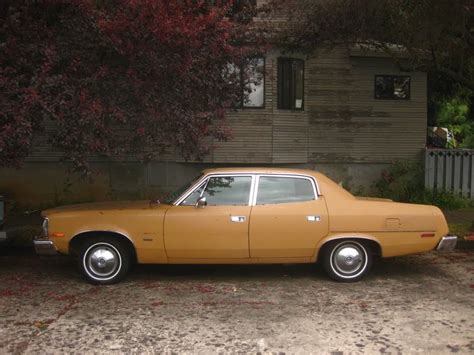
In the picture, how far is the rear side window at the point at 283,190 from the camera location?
6.65 m

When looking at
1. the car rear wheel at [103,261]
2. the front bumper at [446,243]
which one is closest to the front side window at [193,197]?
the car rear wheel at [103,261]

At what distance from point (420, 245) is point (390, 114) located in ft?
24.9

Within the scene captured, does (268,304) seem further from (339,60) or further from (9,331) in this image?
(339,60)

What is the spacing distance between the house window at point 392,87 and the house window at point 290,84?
1916mm

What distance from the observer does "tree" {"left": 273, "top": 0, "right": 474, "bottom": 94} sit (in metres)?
7.82

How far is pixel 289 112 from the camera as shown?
13.1 m

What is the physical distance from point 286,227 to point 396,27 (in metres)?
3.88

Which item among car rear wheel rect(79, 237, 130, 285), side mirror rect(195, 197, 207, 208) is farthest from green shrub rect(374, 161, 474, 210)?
car rear wheel rect(79, 237, 130, 285)

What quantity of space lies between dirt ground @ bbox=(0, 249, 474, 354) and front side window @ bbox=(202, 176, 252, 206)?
97cm

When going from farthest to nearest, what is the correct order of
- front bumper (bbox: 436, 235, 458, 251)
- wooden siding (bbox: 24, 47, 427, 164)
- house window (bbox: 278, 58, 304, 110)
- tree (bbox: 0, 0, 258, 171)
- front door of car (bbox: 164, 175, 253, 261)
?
1. house window (bbox: 278, 58, 304, 110)
2. wooden siding (bbox: 24, 47, 427, 164)
3. front bumper (bbox: 436, 235, 458, 251)
4. front door of car (bbox: 164, 175, 253, 261)
5. tree (bbox: 0, 0, 258, 171)

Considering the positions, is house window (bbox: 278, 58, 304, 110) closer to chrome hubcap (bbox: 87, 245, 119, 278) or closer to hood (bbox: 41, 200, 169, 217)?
hood (bbox: 41, 200, 169, 217)

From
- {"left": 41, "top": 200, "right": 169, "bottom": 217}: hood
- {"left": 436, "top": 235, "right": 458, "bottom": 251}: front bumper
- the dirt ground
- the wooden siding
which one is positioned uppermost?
the wooden siding

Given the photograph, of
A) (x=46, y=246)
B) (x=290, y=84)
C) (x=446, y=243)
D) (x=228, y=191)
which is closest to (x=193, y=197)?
(x=228, y=191)

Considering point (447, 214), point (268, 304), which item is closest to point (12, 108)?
point (268, 304)
